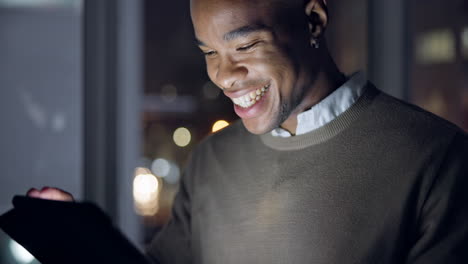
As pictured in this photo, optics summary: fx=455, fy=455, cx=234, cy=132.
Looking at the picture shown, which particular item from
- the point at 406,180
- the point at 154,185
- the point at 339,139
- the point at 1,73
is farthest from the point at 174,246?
the point at 1,73

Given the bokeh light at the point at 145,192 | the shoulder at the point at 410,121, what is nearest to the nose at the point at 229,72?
the shoulder at the point at 410,121

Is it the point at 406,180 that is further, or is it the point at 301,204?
the point at 301,204

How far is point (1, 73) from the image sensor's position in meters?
1.98

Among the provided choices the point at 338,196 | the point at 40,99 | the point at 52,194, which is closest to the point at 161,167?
the point at 40,99

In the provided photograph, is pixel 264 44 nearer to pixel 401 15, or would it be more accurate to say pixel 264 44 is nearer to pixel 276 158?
pixel 276 158

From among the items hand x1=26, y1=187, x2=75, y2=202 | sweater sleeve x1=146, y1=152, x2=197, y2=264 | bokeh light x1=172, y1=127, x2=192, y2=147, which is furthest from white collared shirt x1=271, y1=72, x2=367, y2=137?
bokeh light x1=172, y1=127, x2=192, y2=147

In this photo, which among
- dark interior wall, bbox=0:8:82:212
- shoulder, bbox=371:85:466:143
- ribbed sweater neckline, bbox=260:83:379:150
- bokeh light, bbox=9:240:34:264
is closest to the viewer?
shoulder, bbox=371:85:466:143

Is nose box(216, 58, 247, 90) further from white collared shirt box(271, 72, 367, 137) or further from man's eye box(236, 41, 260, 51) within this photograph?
white collared shirt box(271, 72, 367, 137)

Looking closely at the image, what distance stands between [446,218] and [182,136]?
1331mm

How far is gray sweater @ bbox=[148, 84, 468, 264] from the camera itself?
0.89 meters

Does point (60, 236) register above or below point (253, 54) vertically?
below

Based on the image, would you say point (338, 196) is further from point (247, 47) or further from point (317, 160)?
point (247, 47)

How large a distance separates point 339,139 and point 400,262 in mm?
292

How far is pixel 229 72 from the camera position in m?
1.00
